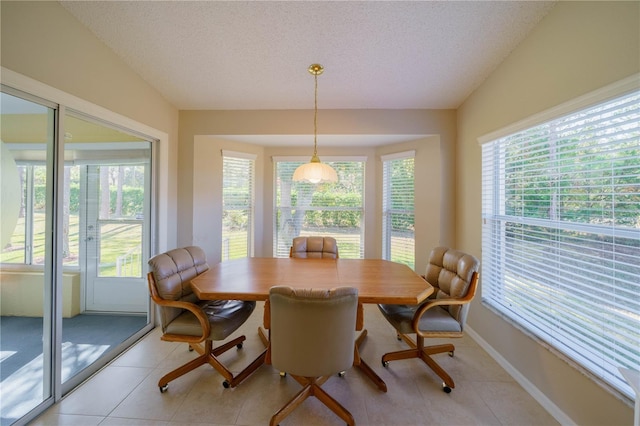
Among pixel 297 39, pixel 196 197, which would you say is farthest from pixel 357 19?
pixel 196 197

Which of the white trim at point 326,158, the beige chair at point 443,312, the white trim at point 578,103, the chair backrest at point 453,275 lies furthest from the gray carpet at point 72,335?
the white trim at point 578,103

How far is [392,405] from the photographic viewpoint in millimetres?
1636

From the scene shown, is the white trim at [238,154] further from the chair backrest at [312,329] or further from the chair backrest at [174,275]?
the chair backrest at [312,329]

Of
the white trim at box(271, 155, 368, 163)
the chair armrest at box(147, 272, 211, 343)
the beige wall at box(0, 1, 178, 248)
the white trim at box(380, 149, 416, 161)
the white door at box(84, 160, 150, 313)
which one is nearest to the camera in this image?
the beige wall at box(0, 1, 178, 248)

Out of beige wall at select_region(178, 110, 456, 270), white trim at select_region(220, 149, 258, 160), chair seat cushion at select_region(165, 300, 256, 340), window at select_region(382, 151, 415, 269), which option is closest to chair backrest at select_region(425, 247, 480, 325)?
beige wall at select_region(178, 110, 456, 270)

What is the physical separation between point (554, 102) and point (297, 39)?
1.89m

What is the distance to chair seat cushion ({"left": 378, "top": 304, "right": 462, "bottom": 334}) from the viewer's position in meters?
1.76

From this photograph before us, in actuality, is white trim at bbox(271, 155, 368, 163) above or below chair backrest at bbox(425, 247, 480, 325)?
above

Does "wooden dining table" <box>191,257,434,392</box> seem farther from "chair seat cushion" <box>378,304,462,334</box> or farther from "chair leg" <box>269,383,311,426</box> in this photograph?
"chair leg" <box>269,383,311,426</box>

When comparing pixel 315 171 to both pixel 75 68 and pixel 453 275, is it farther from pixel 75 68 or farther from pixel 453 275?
pixel 75 68

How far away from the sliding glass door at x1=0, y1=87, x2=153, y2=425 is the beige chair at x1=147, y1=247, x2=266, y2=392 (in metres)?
0.70

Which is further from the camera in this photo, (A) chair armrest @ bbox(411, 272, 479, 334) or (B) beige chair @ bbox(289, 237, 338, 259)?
(B) beige chair @ bbox(289, 237, 338, 259)

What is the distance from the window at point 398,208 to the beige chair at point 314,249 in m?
1.16

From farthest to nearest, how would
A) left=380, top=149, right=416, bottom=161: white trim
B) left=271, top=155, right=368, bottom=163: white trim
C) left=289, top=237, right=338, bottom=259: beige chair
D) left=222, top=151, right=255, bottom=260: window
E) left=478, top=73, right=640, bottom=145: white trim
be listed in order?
left=271, top=155, right=368, bottom=163: white trim < left=222, top=151, right=255, bottom=260: window < left=380, top=149, right=416, bottom=161: white trim < left=289, top=237, right=338, bottom=259: beige chair < left=478, top=73, right=640, bottom=145: white trim
